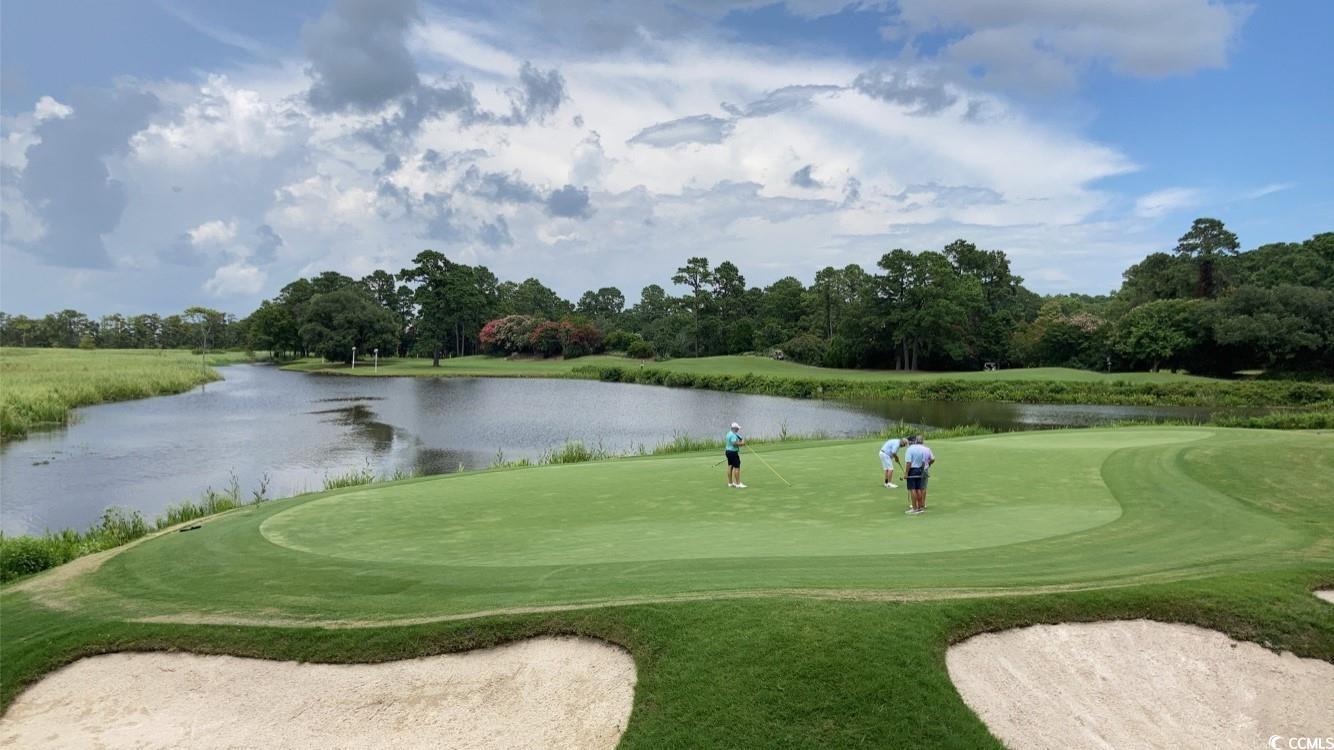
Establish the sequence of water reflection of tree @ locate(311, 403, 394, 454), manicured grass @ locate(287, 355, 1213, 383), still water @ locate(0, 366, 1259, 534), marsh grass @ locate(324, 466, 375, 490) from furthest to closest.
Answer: manicured grass @ locate(287, 355, 1213, 383) < water reflection of tree @ locate(311, 403, 394, 454) < still water @ locate(0, 366, 1259, 534) < marsh grass @ locate(324, 466, 375, 490)

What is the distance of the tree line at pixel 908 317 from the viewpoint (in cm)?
7456

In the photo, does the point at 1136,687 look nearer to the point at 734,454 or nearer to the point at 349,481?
the point at 734,454

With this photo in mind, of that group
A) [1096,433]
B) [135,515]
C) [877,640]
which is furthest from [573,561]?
[1096,433]

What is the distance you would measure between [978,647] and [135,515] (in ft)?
65.6

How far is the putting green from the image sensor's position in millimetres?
9938

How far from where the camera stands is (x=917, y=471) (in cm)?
1437

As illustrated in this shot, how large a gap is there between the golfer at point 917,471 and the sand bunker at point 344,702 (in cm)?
813

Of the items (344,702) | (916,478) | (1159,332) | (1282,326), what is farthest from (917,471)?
(1159,332)

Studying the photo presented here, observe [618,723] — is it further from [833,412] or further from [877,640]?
[833,412]

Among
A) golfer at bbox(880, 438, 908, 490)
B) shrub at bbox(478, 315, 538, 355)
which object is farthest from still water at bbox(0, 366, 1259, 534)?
shrub at bbox(478, 315, 538, 355)

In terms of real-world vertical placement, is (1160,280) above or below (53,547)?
above

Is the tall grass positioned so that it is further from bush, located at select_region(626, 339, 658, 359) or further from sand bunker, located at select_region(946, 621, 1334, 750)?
bush, located at select_region(626, 339, 658, 359)

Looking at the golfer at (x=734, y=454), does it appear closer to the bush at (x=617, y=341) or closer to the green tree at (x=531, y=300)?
the bush at (x=617, y=341)

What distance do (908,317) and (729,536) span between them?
79741mm
